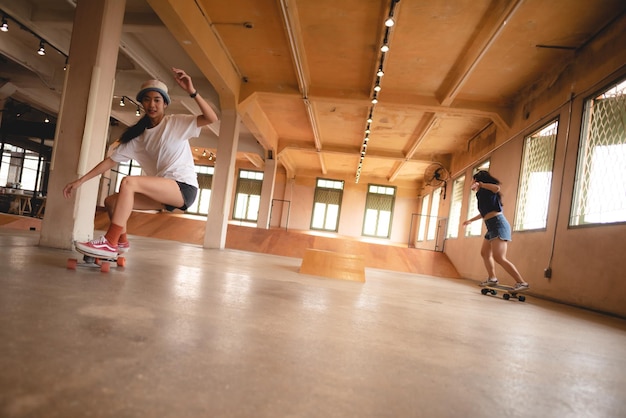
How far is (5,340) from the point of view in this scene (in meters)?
1.24

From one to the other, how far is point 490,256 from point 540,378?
4.87 metres

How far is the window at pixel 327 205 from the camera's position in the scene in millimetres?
22375

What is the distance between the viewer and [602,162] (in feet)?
18.3

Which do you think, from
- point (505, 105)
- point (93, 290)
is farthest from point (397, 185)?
point (93, 290)

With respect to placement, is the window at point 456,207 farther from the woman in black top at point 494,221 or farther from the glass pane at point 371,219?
the glass pane at point 371,219

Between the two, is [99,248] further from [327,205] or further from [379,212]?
[379,212]

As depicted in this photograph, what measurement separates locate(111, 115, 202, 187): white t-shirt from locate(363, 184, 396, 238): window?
19484mm

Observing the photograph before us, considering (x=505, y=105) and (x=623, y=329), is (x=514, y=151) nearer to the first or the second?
(x=505, y=105)

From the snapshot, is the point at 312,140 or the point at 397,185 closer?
the point at 312,140

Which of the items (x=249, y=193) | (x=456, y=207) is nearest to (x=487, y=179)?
(x=456, y=207)

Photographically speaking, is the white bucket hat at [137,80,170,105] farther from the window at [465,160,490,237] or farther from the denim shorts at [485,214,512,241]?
the window at [465,160,490,237]

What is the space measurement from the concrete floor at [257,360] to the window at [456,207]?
405 inches

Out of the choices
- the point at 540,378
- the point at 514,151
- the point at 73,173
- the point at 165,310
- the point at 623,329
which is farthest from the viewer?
the point at 514,151

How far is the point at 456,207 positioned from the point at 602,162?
A: 7896mm
